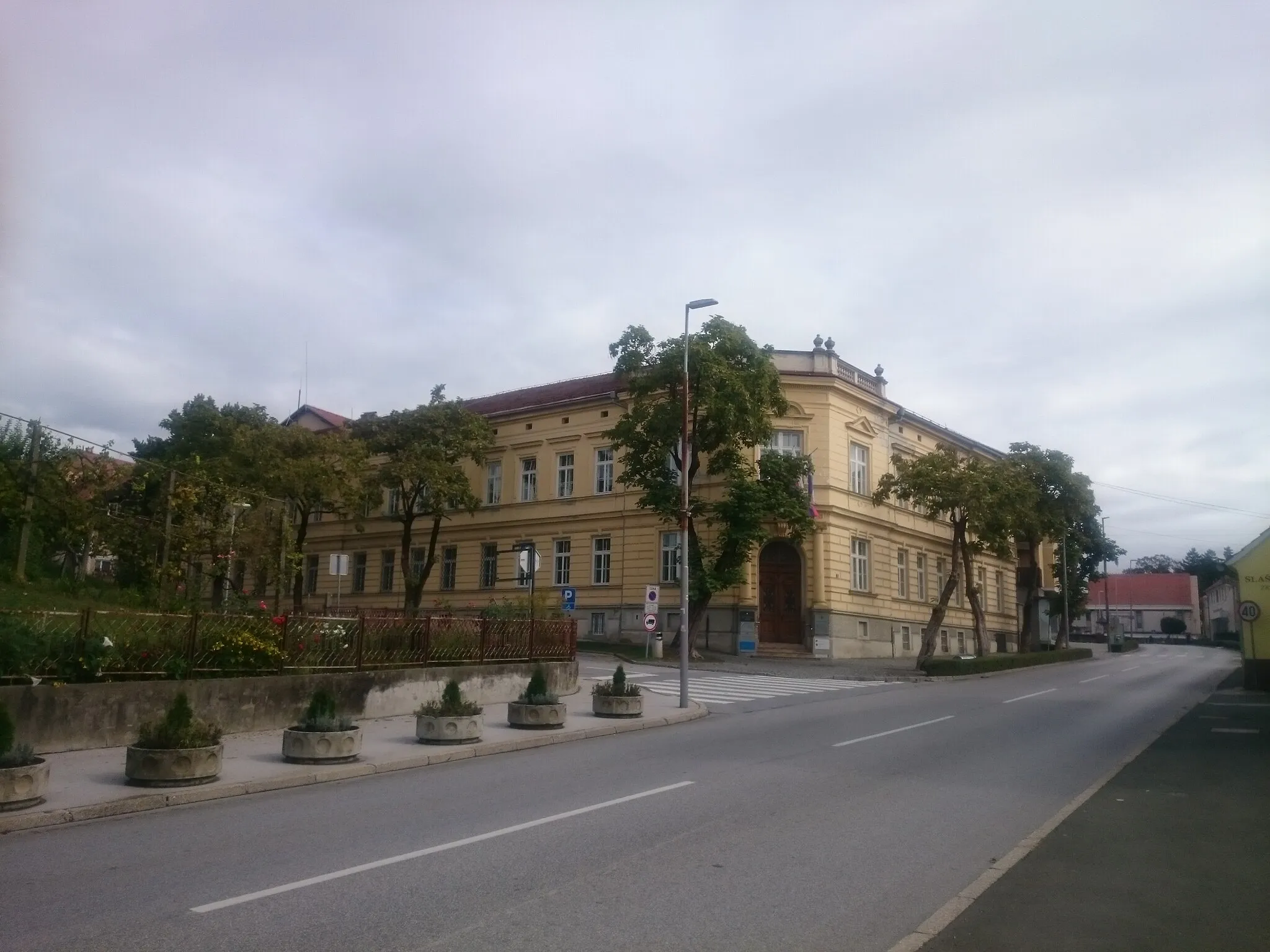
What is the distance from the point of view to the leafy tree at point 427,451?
41.5m

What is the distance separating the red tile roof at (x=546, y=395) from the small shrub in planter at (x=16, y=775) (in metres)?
37.1

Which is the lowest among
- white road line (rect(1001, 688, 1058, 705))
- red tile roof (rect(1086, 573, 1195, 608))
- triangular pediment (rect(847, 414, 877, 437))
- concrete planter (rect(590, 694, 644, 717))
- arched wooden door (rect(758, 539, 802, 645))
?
white road line (rect(1001, 688, 1058, 705))

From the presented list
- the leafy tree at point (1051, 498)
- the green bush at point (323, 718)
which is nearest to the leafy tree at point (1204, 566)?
the leafy tree at point (1051, 498)

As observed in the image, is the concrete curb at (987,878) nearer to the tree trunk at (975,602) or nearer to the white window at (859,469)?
the tree trunk at (975,602)

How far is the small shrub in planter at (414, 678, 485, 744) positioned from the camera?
1509cm

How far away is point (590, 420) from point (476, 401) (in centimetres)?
1200

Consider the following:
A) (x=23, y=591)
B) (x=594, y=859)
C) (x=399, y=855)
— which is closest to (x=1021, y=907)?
(x=594, y=859)

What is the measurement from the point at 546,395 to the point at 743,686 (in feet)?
93.8

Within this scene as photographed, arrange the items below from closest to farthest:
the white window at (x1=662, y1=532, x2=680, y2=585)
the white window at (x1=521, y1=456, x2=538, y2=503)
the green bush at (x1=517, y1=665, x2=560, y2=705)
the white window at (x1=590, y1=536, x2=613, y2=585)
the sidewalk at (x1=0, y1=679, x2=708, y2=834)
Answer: the sidewalk at (x1=0, y1=679, x2=708, y2=834) < the green bush at (x1=517, y1=665, x2=560, y2=705) < the white window at (x1=662, y1=532, x2=680, y2=585) < the white window at (x1=590, y1=536, x2=613, y2=585) < the white window at (x1=521, y1=456, x2=538, y2=503)

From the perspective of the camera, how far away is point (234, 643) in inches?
609

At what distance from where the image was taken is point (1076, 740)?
15664 millimetres

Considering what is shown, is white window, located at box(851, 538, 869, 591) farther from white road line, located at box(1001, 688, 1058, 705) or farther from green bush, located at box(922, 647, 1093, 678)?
white road line, located at box(1001, 688, 1058, 705)

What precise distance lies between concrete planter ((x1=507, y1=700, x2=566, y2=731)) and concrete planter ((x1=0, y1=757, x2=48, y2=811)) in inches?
327

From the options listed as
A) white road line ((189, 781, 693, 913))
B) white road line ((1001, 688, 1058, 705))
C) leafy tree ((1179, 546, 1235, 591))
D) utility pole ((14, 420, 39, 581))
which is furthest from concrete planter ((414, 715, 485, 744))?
leafy tree ((1179, 546, 1235, 591))
